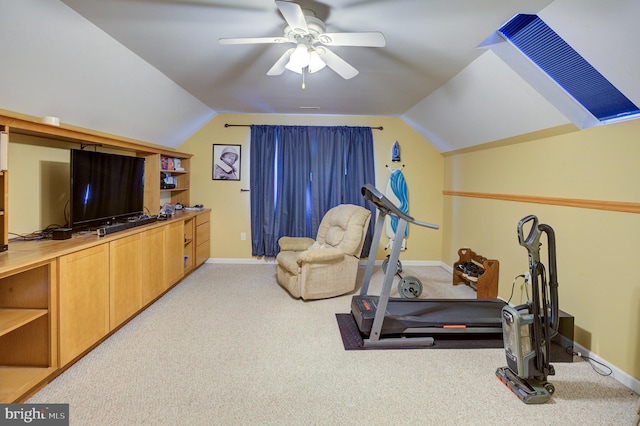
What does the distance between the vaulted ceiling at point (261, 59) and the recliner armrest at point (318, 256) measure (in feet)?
6.10

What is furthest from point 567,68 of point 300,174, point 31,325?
point 31,325

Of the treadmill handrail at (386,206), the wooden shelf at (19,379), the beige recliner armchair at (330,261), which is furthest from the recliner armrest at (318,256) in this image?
the wooden shelf at (19,379)

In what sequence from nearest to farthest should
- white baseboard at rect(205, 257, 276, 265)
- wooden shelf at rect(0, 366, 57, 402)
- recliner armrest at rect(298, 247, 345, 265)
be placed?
wooden shelf at rect(0, 366, 57, 402), recliner armrest at rect(298, 247, 345, 265), white baseboard at rect(205, 257, 276, 265)

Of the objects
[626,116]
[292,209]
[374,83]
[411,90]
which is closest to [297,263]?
[292,209]

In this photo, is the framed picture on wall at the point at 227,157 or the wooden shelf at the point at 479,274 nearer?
the wooden shelf at the point at 479,274

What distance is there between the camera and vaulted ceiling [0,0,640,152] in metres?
2.06

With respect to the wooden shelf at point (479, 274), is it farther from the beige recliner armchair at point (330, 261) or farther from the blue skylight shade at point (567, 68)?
the blue skylight shade at point (567, 68)

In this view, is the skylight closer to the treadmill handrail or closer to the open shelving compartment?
the treadmill handrail

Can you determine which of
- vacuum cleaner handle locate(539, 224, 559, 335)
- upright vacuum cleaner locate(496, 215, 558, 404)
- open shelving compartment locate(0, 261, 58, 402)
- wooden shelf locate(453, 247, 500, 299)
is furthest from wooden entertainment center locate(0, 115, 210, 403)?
wooden shelf locate(453, 247, 500, 299)

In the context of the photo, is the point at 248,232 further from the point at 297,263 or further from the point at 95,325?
the point at 95,325

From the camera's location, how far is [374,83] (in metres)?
3.68

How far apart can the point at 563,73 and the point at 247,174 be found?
4.18 m

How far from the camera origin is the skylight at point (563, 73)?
93.0 inches

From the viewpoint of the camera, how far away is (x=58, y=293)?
86.7 inches
